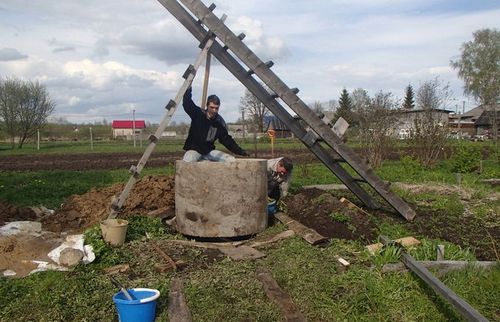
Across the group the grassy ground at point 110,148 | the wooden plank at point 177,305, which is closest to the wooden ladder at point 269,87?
the wooden plank at point 177,305

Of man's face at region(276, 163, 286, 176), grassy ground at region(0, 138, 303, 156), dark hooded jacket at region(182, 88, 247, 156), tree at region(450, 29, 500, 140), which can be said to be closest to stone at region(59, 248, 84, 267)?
dark hooded jacket at region(182, 88, 247, 156)

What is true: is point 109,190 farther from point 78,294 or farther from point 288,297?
point 288,297

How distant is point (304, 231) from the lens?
22.3ft

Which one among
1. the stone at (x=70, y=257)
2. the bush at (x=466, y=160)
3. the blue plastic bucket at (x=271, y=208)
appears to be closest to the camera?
the stone at (x=70, y=257)

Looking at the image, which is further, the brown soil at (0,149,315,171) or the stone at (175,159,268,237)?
the brown soil at (0,149,315,171)

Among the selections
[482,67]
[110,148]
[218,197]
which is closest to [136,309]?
[218,197]

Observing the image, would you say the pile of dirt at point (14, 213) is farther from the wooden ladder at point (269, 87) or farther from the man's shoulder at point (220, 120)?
the wooden ladder at point (269, 87)

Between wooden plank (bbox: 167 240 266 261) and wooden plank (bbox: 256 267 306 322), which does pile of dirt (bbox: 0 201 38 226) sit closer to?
wooden plank (bbox: 167 240 266 261)

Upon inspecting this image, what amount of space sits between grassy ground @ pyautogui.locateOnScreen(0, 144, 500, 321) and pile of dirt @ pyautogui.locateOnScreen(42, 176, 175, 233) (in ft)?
4.63

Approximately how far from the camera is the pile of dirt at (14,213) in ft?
27.0

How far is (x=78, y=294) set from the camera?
4.72 m

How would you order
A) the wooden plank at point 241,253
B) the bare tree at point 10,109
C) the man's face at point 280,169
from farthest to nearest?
the bare tree at point 10,109, the man's face at point 280,169, the wooden plank at point 241,253

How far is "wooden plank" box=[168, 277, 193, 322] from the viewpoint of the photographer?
4180mm

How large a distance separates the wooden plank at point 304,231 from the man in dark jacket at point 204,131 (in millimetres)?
1389
